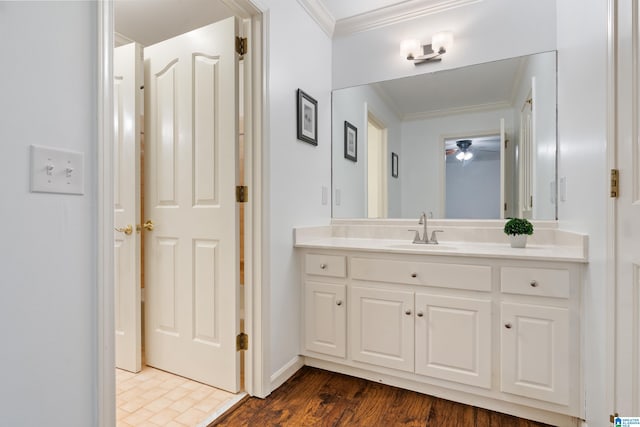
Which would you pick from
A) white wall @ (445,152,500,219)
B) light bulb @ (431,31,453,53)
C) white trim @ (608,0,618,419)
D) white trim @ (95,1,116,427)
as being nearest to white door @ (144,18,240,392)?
white trim @ (95,1,116,427)

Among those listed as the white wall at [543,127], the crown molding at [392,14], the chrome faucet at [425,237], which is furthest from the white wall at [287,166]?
the white wall at [543,127]

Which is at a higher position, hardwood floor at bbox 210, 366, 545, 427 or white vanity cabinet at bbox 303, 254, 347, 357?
white vanity cabinet at bbox 303, 254, 347, 357

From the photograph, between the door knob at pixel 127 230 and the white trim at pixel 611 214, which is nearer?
A: the white trim at pixel 611 214

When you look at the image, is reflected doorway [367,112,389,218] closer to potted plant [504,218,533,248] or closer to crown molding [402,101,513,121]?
crown molding [402,101,513,121]

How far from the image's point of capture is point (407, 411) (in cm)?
166

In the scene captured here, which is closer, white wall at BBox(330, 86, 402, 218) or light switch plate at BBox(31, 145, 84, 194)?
light switch plate at BBox(31, 145, 84, 194)

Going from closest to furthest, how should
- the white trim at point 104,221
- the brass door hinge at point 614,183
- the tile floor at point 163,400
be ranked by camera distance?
the white trim at point 104,221 < the brass door hinge at point 614,183 < the tile floor at point 163,400

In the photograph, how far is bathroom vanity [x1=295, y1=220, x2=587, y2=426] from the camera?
4.89ft

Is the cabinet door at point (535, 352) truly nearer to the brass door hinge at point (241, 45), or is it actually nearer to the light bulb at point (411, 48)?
the light bulb at point (411, 48)

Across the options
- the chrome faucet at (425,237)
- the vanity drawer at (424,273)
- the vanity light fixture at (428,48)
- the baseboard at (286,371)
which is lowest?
the baseboard at (286,371)

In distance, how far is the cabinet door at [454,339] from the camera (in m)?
1.63

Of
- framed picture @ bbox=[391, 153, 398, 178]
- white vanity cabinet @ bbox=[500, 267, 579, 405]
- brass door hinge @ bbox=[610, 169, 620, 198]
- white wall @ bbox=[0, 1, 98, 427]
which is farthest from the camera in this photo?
framed picture @ bbox=[391, 153, 398, 178]

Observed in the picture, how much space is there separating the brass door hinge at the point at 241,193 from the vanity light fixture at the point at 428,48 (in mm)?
1540

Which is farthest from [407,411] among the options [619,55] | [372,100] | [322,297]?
[372,100]
